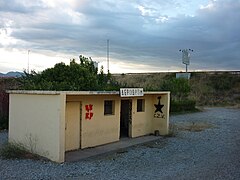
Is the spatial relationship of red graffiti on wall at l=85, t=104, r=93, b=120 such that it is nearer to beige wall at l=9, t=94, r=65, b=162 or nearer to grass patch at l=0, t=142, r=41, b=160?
beige wall at l=9, t=94, r=65, b=162

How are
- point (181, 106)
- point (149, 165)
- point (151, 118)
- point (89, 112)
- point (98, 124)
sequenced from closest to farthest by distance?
1. point (149, 165)
2. point (89, 112)
3. point (98, 124)
4. point (151, 118)
5. point (181, 106)

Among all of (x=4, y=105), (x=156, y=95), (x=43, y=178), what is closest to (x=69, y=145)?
(x=43, y=178)

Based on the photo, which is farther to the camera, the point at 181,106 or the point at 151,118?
the point at 181,106

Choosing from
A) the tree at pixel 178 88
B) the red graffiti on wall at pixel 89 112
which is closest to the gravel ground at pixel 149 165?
the red graffiti on wall at pixel 89 112

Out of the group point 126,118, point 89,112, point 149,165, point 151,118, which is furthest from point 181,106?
point 149,165

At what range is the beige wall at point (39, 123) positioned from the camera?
919cm

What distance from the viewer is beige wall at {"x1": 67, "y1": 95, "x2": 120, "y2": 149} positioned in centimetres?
1145

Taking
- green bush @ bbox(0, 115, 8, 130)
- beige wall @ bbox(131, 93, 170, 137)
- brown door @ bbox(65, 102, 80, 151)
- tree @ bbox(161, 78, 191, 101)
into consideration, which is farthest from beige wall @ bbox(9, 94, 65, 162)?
tree @ bbox(161, 78, 191, 101)

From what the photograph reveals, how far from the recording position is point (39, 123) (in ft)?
32.4

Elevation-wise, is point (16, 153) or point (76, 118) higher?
point (76, 118)

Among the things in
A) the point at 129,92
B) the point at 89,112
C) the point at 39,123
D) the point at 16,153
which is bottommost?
the point at 16,153

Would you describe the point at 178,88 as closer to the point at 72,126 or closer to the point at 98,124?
the point at 98,124

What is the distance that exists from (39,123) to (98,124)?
2843 millimetres

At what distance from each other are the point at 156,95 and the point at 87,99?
493cm
